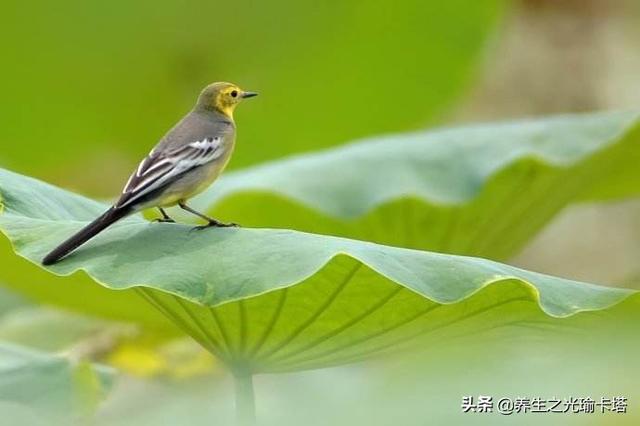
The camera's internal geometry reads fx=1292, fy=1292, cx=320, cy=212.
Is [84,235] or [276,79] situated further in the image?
[276,79]

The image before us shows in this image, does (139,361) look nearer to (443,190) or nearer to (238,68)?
(443,190)

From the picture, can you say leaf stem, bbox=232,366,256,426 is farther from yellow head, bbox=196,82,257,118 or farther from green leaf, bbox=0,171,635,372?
yellow head, bbox=196,82,257,118

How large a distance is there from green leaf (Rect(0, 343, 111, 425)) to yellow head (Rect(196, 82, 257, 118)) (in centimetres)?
58

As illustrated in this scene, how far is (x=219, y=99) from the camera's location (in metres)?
2.58

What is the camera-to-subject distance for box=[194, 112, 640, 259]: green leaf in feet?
9.11

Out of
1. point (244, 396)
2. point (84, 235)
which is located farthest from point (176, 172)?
point (244, 396)

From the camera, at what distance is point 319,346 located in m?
1.87

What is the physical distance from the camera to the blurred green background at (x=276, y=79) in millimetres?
3682

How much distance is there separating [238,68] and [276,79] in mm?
208

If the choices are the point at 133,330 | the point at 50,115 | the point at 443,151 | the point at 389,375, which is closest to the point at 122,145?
the point at 50,115

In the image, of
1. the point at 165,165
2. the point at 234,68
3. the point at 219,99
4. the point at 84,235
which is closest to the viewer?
the point at 84,235

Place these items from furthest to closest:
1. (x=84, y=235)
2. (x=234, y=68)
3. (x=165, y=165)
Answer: (x=234, y=68), (x=165, y=165), (x=84, y=235)

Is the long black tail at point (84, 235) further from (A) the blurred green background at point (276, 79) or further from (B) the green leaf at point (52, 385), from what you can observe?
(A) the blurred green background at point (276, 79)

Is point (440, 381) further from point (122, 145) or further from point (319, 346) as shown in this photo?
point (122, 145)
